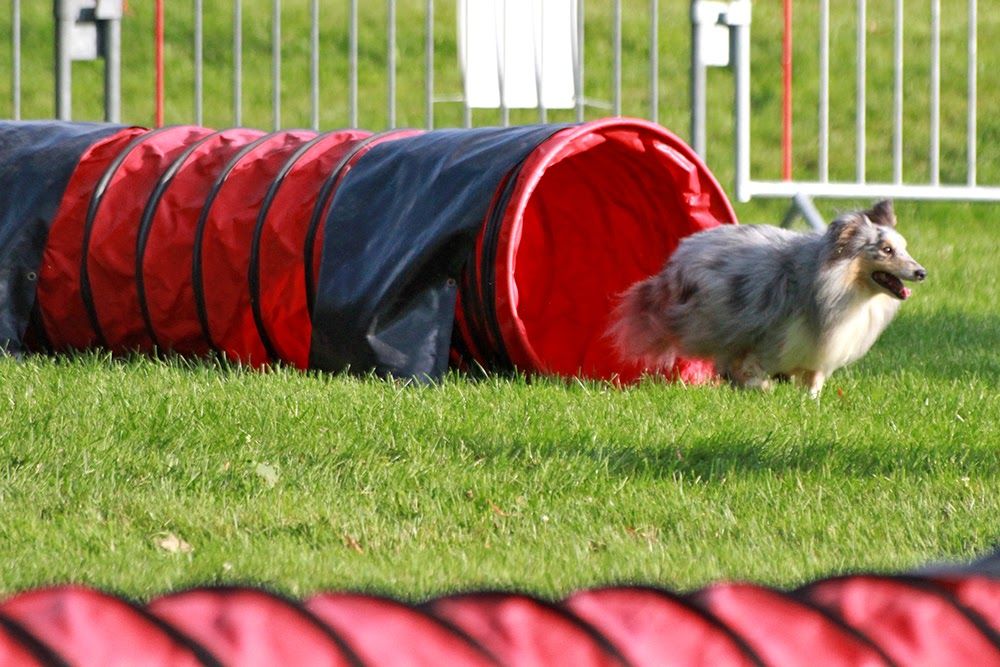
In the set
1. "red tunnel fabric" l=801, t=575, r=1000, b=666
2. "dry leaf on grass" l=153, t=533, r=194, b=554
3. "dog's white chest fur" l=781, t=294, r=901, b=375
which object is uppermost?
"red tunnel fabric" l=801, t=575, r=1000, b=666

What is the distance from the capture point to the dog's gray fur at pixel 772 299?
225 inches

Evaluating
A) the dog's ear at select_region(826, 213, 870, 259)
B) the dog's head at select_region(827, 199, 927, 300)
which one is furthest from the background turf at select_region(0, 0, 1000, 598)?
the dog's ear at select_region(826, 213, 870, 259)

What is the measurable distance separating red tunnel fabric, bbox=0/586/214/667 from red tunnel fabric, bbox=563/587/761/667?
0.51 metres

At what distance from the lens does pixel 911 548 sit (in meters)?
3.67

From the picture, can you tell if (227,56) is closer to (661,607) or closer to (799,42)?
(799,42)

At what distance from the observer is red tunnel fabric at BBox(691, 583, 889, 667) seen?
2.03 metres

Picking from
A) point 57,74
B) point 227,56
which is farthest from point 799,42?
point 57,74

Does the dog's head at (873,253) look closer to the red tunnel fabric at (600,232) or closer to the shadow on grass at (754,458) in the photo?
the red tunnel fabric at (600,232)

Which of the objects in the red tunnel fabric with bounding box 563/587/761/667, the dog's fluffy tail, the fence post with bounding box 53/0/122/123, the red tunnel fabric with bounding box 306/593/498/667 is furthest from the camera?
the fence post with bounding box 53/0/122/123

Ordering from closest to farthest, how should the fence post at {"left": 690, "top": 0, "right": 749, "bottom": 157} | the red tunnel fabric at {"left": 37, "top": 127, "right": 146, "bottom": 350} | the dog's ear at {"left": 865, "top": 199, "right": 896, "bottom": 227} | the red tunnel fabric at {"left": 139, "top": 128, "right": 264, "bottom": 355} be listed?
1. the dog's ear at {"left": 865, "top": 199, "right": 896, "bottom": 227}
2. the red tunnel fabric at {"left": 139, "top": 128, "right": 264, "bottom": 355}
3. the red tunnel fabric at {"left": 37, "top": 127, "right": 146, "bottom": 350}
4. the fence post at {"left": 690, "top": 0, "right": 749, "bottom": 157}

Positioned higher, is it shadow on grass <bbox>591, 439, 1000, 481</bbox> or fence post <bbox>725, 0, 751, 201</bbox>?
fence post <bbox>725, 0, 751, 201</bbox>

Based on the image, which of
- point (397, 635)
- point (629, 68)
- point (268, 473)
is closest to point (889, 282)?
point (268, 473)

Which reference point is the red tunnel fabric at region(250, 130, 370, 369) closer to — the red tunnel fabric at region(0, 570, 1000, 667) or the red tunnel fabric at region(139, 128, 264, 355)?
the red tunnel fabric at region(139, 128, 264, 355)

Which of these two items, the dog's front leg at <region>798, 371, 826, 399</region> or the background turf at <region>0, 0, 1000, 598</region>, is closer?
the background turf at <region>0, 0, 1000, 598</region>
